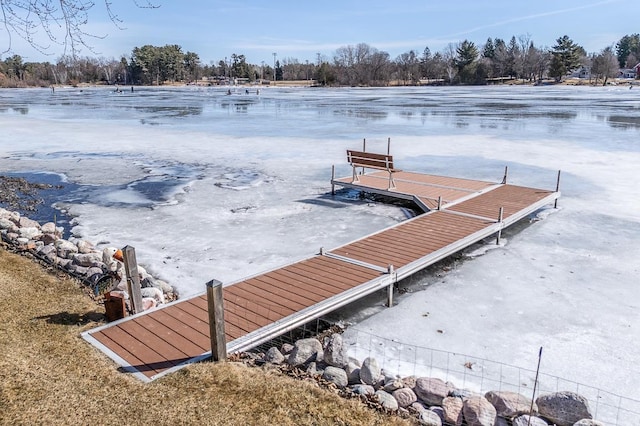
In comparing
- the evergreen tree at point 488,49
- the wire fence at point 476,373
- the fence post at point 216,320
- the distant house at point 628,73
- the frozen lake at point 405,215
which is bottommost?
the wire fence at point 476,373

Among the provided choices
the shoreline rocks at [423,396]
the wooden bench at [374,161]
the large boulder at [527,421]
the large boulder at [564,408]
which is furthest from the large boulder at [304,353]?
the wooden bench at [374,161]

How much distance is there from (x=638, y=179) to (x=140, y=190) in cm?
1115

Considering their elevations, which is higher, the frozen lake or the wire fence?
the frozen lake

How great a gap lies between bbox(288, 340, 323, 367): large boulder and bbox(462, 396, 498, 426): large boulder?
1.26 meters

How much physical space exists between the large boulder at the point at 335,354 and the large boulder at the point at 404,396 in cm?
53

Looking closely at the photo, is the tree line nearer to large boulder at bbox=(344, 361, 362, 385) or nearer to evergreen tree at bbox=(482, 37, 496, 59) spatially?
evergreen tree at bbox=(482, 37, 496, 59)

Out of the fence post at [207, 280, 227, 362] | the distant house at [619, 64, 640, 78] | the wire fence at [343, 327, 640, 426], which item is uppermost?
the distant house at [619, 64, 640, 78]

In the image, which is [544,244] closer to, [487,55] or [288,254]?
[288,254]

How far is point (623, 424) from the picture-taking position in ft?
11.5

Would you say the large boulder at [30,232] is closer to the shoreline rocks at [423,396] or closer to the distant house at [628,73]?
the shoreline rocks at [423,396]

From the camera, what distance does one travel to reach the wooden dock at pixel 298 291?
420 cm

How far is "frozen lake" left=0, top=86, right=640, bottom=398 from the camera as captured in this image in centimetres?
489

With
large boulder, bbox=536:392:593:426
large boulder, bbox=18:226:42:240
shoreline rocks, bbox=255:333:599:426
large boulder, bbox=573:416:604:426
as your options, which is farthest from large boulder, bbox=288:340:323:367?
large boulder, bbox=18:226:42:240

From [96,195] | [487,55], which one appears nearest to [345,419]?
[96,195]
